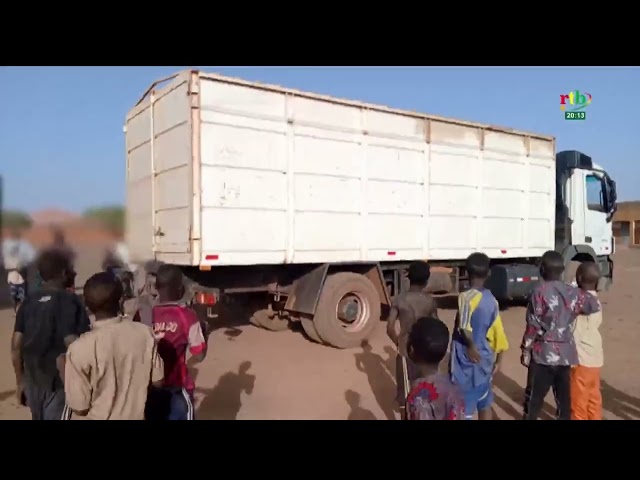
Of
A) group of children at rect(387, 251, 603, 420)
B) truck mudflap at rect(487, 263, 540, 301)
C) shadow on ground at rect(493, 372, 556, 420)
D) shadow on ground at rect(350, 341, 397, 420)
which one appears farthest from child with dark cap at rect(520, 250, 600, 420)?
truck mudflap at rect(487, 263, 540, 301)

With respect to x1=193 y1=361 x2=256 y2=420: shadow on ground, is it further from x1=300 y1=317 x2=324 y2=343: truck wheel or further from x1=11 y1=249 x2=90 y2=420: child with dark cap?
x1=11 y1=249 x2=90 y2=420: child with dark cap

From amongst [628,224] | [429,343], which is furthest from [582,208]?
[628,224]

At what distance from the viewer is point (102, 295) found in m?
2.28

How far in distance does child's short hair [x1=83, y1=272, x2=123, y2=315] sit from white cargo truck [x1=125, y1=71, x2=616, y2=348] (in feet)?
10.6

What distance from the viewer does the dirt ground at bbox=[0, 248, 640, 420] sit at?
14.3 feet

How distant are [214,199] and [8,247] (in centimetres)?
381

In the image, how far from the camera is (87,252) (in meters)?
4.95

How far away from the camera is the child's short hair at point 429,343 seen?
2352 mm

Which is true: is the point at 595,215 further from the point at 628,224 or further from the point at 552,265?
the point at 628,224

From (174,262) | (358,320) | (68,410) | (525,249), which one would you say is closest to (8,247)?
(174,262)

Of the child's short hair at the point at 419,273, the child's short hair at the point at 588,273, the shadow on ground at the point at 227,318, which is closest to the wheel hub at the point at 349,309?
the shadow on ground at the point at 227,318

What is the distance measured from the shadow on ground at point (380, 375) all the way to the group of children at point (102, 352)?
220 centimetres

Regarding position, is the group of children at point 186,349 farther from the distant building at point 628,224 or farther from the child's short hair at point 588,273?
the distant building at point 628,224

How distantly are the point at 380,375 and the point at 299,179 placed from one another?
2.63m
